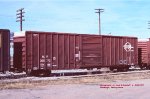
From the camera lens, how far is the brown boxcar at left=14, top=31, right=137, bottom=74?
2400cm

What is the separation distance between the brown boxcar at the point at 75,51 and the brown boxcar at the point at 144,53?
3342 millimetres

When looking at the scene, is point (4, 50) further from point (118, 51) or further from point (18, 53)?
point (118, 51)

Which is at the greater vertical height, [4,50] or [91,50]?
[91,50]

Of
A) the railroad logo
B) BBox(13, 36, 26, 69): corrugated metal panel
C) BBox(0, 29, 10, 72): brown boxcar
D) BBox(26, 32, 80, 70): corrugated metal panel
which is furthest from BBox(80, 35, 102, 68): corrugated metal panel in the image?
BBox(0, 29, 10, 72): brown boxcar

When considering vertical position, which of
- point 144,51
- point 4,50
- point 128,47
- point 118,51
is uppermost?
point 128,47

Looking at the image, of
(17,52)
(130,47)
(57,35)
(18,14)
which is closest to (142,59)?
(130,47)

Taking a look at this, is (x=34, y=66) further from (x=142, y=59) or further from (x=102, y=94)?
(x=142, y=59)

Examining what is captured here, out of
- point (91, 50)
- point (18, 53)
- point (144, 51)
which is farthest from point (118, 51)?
point (18, 53)

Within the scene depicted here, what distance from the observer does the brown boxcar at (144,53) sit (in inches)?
1346

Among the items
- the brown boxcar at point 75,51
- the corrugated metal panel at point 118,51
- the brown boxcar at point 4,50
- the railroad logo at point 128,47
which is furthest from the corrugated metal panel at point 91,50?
the brown boxcar at point 4,50

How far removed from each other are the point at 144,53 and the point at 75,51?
1111 centimetres

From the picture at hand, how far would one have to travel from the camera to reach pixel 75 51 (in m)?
26.6

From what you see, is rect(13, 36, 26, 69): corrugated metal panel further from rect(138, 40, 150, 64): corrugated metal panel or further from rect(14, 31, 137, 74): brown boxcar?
rect(138, 40, 150, 64): corrugated metal panel

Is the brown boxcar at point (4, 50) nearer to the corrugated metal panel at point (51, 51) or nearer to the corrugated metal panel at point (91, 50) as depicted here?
the corrugated metal panel at point (51, 51)
